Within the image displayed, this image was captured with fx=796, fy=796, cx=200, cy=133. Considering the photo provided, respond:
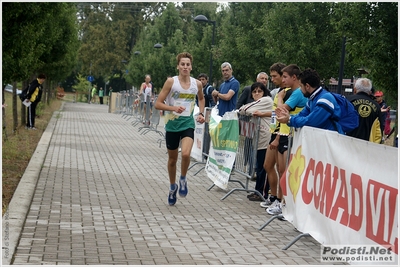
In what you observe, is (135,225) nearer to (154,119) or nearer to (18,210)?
(18,210)

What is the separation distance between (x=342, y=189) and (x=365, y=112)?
13.6 feet

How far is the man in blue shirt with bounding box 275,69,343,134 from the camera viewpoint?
25.9ft

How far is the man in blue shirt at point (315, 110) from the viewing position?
7.89 m

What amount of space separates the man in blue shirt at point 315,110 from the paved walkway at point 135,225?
3.83ft

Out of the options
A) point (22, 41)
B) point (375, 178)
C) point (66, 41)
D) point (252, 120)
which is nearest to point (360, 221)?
point (375, 178)

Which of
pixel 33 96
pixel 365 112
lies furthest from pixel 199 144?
pixel 33 96

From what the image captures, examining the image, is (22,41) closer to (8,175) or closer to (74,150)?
(8,175)

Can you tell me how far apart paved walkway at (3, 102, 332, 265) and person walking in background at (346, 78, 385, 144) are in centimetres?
183

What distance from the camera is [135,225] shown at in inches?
332

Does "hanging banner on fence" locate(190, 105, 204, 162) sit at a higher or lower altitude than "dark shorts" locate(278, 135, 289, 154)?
lower

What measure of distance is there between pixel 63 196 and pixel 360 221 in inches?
199

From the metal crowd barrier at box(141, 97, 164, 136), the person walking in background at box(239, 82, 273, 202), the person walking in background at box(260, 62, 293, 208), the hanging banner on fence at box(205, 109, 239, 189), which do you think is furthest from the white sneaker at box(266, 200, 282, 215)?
the metal crowd barrier at box(141, 97, 164, 136)

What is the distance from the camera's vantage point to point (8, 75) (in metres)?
13.9

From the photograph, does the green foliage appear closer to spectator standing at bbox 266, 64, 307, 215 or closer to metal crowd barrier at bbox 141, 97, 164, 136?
metal crowd barrier at bbox 141, 97, 164, 136
